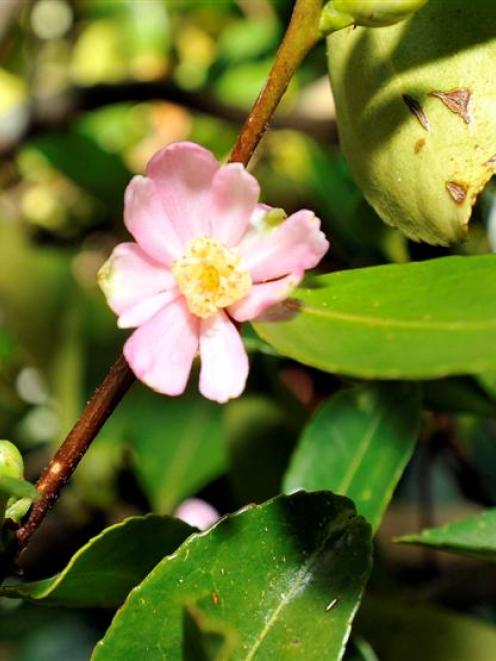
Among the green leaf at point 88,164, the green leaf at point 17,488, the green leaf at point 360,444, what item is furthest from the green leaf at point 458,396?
the green leaf at point 88,164

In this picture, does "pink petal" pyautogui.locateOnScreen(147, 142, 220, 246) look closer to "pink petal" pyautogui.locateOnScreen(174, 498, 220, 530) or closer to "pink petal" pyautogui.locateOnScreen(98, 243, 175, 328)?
"pink petal" pyautogui.locateOnScreen(98, 243, 175, 328)

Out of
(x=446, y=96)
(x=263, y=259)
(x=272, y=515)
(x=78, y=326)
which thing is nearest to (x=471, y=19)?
(x=446, y=96)

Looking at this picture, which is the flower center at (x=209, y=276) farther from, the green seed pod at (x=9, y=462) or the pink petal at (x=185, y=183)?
the green seed pod at (x=9, y=462)

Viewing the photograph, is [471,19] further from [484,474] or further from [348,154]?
[484,474]

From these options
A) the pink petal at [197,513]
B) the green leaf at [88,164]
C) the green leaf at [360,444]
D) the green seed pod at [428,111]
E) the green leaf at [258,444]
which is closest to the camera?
the green seed pod at [428,111]

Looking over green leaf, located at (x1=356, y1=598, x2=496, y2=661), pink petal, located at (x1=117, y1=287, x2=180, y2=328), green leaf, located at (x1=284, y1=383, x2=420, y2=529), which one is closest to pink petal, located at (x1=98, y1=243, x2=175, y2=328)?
pink petal, located at (x1=117, y1=287, x2=180, y2=328)

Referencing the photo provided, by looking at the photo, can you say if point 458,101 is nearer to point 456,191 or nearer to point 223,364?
point 456,191
